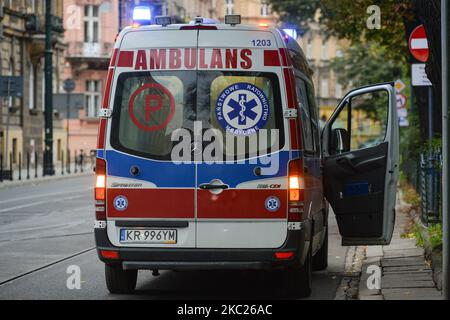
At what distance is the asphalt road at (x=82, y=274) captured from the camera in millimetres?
10602

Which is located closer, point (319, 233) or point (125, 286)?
point (125, 286)

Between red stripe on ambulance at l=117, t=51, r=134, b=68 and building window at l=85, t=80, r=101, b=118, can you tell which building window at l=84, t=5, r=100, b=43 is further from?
red stripe on ambulance at l=117, t=51, r=134, b=68

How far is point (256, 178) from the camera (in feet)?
31.8

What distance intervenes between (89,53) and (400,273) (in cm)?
5728

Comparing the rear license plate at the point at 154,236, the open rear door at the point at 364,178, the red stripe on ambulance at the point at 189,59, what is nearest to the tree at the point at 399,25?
the open rear door at the point at 364,178

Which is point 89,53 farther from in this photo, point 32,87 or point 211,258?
point 211,258

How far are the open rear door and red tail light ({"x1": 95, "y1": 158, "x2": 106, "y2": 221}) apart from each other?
105 inches

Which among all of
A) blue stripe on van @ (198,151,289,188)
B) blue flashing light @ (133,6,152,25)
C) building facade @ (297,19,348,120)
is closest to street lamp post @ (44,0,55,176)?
blue flashing light @ (133,6,152,25)

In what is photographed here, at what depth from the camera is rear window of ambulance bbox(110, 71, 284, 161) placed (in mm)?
9680

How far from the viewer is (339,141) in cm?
1148

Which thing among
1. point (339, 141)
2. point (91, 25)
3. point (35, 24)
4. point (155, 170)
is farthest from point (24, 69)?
point (155, 170)

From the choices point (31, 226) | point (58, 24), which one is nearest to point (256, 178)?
point (31, 226)

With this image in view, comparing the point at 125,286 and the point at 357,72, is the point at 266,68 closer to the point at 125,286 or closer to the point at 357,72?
the point at 125,286
